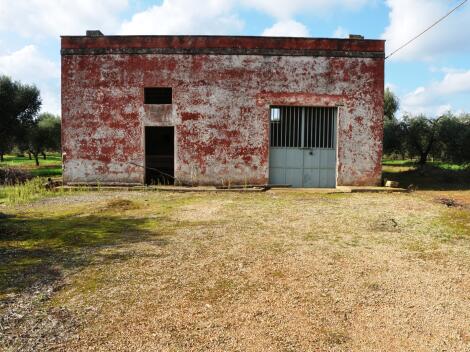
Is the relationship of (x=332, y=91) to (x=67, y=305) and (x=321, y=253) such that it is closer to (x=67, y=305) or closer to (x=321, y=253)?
(x=321, y=253)

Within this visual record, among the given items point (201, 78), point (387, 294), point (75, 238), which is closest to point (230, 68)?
point (201, 78)

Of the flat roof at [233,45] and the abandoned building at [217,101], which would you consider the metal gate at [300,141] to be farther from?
the flat roof at [233,45]

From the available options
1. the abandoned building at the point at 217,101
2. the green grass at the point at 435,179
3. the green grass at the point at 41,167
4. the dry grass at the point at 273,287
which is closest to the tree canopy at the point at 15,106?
the green grass at the point at 41,167

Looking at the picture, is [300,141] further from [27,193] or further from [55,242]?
[55,242]

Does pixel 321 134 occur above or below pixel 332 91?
below

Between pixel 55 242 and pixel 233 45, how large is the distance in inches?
394

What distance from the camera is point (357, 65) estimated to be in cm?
1398

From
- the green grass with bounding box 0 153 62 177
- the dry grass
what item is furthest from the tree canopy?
the dry grass

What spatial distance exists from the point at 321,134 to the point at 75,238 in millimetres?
10112

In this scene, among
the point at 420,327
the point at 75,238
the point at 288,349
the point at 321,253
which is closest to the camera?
the point at 288,349

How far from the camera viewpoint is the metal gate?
14.2 meters

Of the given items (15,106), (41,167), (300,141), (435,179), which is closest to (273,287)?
(300,141)

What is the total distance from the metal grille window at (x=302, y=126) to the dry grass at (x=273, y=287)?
21.6 feet

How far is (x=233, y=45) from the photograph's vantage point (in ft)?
45.6
